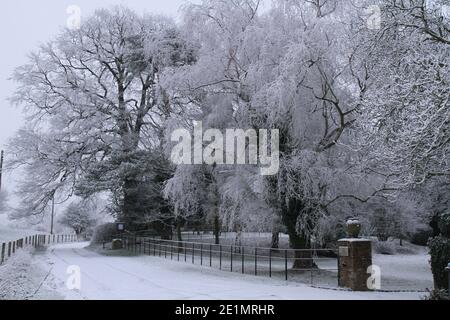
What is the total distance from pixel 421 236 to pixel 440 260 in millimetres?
25296

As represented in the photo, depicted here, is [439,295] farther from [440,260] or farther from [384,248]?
[384,248]

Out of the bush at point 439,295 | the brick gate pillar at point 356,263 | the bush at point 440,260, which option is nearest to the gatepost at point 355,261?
the brick gate pillar at point 356,263

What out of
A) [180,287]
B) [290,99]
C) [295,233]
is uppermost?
[290,99]

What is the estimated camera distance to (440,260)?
11414 mm

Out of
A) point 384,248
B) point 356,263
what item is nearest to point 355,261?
point 356,263

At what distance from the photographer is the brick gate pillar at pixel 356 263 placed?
12.4 metres

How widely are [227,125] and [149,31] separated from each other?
15.6m

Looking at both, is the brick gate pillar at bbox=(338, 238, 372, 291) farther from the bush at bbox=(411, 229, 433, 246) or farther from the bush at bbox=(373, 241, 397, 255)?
the bush at bbox=(411, 229, 433, 246)

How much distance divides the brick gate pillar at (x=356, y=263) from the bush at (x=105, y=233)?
88.2 ft

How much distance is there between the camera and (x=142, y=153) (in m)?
31.6

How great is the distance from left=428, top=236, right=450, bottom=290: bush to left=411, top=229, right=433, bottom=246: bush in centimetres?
2313

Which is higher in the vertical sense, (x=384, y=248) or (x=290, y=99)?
(x=290, y=99)

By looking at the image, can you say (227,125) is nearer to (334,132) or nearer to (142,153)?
(334,132)

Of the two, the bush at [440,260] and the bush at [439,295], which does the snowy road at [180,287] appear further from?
the bush at [439,295]
